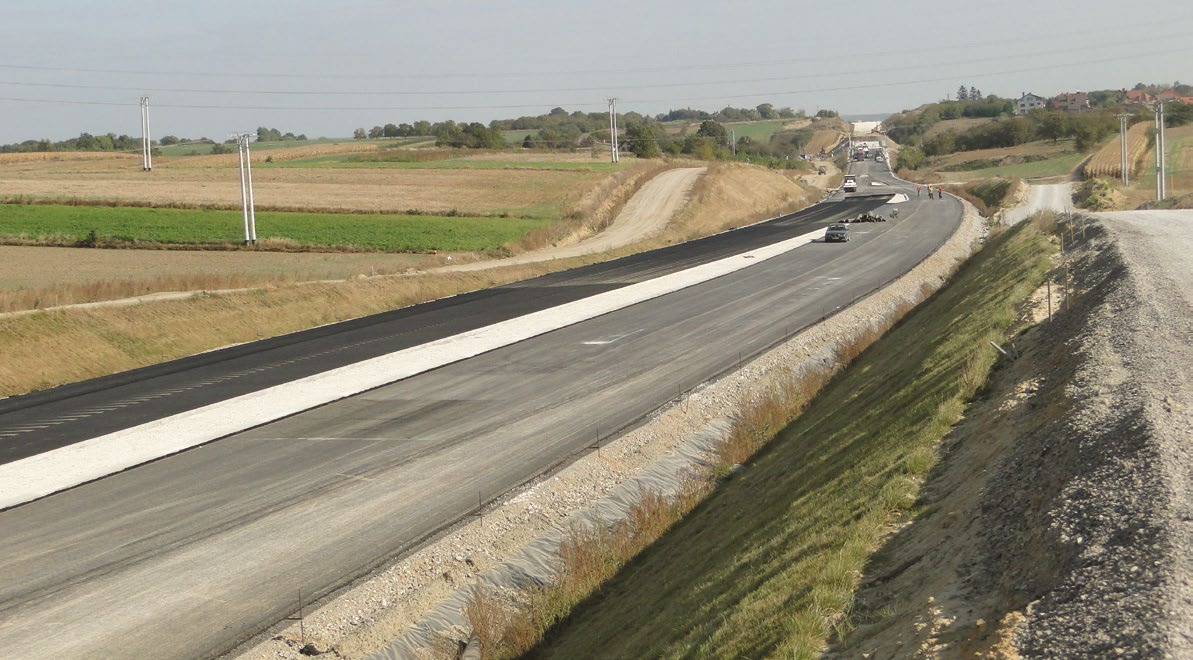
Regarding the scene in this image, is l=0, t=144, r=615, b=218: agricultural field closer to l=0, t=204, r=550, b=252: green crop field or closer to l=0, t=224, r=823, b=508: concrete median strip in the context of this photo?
l=0, t=204, r=550, b=252: green crop field

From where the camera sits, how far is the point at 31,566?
52.6 feet

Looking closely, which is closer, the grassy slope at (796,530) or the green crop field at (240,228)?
the grassy slope at (796,530)

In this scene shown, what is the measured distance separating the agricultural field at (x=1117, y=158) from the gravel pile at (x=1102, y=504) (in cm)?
10001

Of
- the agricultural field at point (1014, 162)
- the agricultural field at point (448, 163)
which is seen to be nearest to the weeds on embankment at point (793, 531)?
the agricultural field at point (448, 163)

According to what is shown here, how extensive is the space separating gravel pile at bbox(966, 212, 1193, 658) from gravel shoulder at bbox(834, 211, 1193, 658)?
2cm

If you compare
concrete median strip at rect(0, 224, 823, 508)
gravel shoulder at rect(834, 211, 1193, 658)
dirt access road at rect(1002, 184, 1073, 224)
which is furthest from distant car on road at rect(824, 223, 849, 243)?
gravel shoulder at rect(834, 211, 1193, 658)

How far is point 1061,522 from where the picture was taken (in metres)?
8.92

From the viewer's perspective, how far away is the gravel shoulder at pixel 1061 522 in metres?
7.29

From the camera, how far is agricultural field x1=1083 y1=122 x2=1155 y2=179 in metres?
108

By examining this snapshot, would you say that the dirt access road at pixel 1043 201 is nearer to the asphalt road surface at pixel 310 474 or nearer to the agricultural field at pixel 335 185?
the asphalt road surface at pixel 310 474

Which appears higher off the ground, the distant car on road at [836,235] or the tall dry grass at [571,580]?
the distant car on road at [836,235]

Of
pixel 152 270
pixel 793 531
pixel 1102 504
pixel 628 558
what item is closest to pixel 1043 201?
pixel 152 270

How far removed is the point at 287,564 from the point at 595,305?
29.2 meters

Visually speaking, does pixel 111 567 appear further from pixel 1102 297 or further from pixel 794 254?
pixel 794 254
